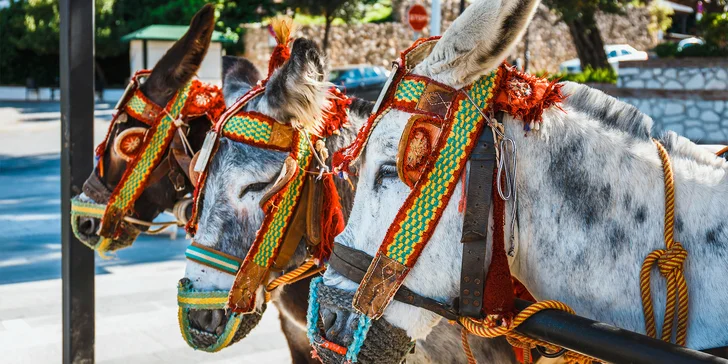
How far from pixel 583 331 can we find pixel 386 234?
523 millimetres

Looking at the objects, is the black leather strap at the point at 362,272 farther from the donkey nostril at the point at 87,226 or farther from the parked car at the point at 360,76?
the parked car at the point at 360,76

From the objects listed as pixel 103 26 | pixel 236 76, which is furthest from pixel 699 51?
pixel 103 26

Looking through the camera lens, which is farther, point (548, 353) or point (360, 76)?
point (360, 76)

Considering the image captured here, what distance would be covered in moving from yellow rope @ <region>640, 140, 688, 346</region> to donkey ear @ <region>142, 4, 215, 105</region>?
287cm

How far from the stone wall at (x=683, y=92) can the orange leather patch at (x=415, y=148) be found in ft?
30.0

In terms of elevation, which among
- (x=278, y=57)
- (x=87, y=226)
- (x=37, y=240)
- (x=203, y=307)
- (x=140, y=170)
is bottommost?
(x=37, y=240)

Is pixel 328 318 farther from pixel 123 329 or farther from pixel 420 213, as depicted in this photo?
pixel 123 329

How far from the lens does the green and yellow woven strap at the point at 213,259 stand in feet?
9.55

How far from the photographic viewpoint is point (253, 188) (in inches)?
118

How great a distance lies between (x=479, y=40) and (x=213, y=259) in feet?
5.11

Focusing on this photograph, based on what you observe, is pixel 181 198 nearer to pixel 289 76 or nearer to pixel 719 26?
pixel 289 76

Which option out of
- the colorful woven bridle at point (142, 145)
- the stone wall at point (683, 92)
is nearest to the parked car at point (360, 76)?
the stone wall at point (683, 92)

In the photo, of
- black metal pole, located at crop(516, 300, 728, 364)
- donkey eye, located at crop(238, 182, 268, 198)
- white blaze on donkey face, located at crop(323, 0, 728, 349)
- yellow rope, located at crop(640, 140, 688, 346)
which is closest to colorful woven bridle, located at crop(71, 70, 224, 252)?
donkey eye, located at crop(238, 182, 268, 198)

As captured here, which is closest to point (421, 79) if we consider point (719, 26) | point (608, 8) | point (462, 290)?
point (462, 290)
